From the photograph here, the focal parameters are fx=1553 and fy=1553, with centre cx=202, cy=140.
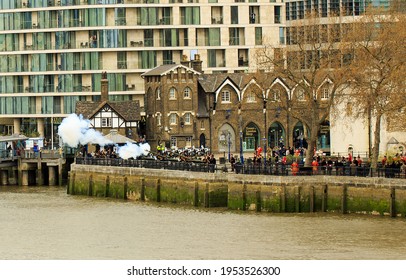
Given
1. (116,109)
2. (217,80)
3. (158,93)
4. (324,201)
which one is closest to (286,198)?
(324,201)

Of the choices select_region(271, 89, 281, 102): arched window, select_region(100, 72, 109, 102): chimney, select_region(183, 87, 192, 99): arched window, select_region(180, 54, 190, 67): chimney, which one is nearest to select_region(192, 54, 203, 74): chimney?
select_region(180, 54, 190, 67): chimney

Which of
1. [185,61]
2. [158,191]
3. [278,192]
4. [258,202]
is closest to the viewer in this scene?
[278,192]

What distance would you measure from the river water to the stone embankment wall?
1.03 meters

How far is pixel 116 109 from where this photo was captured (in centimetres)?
14400

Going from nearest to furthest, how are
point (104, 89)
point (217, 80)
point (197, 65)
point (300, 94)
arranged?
point (300, 94) → point (217, 80) → point (197, 65) → point (104, 89)

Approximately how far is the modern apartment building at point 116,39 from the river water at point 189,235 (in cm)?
6007

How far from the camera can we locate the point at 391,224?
8650 centimetres

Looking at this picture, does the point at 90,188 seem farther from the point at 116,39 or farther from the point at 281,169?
the point at 116,39

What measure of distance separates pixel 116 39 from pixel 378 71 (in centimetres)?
6461

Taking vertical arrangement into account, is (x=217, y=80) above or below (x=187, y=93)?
above

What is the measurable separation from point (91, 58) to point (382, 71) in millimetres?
68452

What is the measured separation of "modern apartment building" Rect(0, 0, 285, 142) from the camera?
Answer: 161250 mm

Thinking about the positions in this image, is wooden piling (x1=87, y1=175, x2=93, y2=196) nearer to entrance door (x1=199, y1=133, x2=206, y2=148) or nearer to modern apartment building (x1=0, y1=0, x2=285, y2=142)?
entrance door (x1=199, y1=133, x2=206, y2=148)

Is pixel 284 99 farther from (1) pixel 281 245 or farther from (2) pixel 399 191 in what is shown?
(1) pixel 281 245
